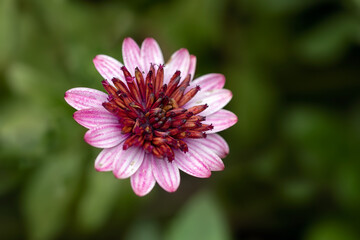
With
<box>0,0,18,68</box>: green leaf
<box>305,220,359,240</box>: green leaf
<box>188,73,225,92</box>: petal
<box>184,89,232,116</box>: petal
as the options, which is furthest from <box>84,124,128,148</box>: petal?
<box>305,220,359,240</box>: green leaf

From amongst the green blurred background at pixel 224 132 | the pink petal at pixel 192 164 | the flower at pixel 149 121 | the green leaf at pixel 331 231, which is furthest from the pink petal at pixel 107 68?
the green leaf at pixel 331 231

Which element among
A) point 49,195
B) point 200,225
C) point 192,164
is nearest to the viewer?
point 192,164

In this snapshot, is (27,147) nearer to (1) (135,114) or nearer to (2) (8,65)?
(2) (8,65)

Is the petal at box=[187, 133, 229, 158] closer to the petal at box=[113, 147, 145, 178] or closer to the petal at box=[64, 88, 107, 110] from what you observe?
the petal at box=[113, 147, 145, 178]

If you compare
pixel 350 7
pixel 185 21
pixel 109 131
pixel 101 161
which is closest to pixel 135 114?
pixel 109 131

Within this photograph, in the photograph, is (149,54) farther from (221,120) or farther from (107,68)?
(221,120)

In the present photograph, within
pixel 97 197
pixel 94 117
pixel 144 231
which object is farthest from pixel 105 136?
pixel 144 231
